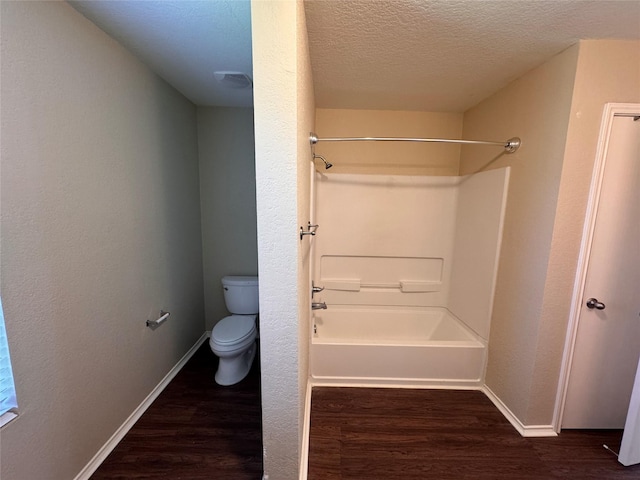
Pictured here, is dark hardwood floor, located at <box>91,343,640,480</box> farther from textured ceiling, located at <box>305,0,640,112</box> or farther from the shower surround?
textured ceiling, located at <box>305,0,640,112</box>

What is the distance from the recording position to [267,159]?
0.98 meters

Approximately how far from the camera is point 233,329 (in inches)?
81.3

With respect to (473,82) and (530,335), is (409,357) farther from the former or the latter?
(473,82)

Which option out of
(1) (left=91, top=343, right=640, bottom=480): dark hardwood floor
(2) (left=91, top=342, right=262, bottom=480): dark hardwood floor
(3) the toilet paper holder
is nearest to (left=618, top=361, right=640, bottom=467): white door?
(1) (left=91, top=343, right=640, bottom=480): dark hardwood floor

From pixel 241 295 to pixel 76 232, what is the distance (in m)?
1.34

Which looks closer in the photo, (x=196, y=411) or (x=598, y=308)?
(x=598, y=308)

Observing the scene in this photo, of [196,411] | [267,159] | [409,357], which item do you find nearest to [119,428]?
[196,411]

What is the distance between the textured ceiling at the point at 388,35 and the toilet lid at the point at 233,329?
1.88 meters

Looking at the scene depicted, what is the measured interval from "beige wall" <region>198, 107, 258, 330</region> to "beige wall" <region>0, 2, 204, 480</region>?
0.52 m

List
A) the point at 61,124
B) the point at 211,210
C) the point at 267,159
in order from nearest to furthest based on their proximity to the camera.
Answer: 1. the point at 267,159
2. the point at 61,124
3. the point at 211,210

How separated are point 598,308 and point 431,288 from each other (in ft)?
3.86

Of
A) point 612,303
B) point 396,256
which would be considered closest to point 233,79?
point 396,256

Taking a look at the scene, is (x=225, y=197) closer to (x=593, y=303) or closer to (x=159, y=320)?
(x=159, y=320)

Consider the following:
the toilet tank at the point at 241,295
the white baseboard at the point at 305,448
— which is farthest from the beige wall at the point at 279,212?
the toilet tank at the point at 241,295
